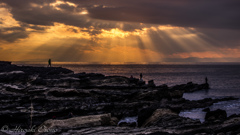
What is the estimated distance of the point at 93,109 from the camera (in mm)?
28891

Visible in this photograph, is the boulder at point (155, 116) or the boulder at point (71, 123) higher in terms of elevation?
the boulder at point (71, 123)

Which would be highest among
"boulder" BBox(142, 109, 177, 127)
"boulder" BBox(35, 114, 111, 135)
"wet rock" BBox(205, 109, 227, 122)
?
"boulder" BBox(35, 114, 111, 135)

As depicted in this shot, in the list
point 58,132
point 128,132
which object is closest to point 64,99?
point 58,132

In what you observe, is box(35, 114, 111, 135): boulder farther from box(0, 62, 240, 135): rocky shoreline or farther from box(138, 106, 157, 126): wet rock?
box(138, 106, 157, 126): wet rock

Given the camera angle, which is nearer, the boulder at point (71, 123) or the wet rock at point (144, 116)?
the boulder at point (71, 123)

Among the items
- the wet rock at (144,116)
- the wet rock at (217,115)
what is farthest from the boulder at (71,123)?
the wet rock at (217,115)

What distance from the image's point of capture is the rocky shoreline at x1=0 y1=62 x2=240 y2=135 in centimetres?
1484

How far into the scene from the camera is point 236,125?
43.8 ft

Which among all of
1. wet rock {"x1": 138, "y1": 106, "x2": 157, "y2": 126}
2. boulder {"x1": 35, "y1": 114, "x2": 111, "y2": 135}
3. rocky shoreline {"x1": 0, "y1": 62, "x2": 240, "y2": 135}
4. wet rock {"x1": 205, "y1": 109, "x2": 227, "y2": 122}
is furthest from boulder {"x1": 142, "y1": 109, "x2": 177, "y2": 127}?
wet rock {"x1": 205, "y1": 109, "x2": 227, "y2": 122}

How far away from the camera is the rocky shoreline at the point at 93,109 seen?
14844 mm

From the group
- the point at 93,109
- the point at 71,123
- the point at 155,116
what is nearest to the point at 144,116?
the point at 155,116

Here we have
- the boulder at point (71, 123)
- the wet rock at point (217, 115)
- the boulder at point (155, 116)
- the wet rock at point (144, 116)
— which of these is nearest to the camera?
the boulder at point (71, 123)

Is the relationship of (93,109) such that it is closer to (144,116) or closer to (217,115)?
(144,116)

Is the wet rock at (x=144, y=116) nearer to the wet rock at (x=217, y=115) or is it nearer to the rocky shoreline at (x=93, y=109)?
the rocky shoreline at (x=93, y=109)
